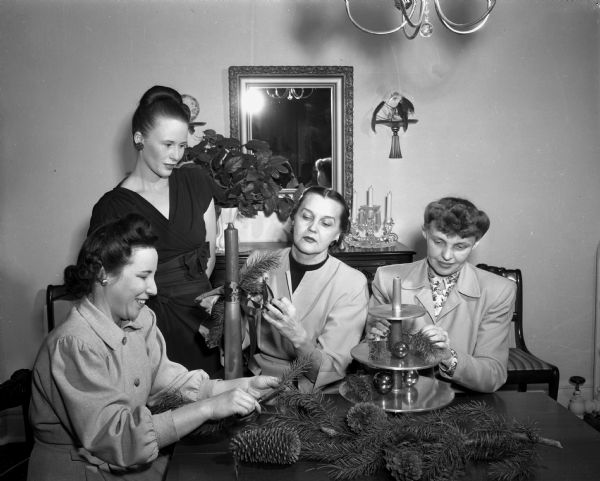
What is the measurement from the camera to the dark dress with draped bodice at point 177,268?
313cm

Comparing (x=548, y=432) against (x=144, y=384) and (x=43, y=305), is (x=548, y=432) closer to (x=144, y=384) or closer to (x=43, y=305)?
(x=144, y=384)

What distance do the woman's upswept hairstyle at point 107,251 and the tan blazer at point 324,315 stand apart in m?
0.86

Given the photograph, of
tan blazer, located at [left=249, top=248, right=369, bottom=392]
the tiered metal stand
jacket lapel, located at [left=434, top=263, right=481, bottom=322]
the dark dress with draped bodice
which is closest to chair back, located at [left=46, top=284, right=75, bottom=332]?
the dark dress with draped bodice

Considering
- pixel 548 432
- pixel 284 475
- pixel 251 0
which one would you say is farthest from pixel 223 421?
pixel 251 0

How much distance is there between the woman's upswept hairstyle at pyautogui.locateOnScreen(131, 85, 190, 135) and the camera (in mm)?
3080

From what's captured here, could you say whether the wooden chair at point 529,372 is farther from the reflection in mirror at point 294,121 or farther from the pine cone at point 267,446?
the pine cone at point 267,446

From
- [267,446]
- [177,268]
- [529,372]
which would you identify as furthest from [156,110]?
[529,372]

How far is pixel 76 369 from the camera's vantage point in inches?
79.8

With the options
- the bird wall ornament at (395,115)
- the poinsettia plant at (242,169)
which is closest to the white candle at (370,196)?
the bird wall ornament at (395,115)

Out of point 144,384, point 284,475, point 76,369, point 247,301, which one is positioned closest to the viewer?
point 284,475

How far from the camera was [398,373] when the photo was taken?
2213 millimetres

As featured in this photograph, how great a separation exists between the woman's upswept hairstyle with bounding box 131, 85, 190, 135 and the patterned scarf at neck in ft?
4.43

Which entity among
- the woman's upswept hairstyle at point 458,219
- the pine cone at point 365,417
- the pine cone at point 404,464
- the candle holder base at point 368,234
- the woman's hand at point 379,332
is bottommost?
the pine cone at point 404,464

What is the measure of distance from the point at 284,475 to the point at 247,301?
1.89 ft
